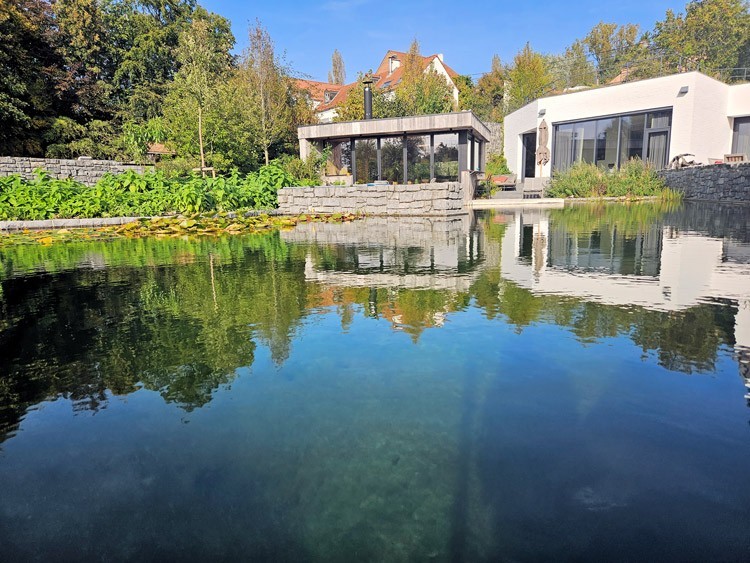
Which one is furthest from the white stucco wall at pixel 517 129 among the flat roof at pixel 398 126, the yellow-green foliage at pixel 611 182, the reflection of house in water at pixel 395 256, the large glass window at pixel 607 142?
the reflection of house in water at pixel 395 256

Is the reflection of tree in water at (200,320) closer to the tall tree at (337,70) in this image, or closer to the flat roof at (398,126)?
the flat roof at (398,126)

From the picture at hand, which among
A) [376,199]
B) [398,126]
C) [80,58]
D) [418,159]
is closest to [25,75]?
[80,58]

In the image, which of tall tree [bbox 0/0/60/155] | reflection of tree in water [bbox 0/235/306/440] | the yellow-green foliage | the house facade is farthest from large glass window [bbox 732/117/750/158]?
tall tree [bbox 0/0/60/155]

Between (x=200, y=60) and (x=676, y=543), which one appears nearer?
(x=676, y=543)

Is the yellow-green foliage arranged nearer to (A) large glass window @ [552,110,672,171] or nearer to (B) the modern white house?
(A) large glass window @ [552,110,672,171]

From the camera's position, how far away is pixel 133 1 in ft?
124

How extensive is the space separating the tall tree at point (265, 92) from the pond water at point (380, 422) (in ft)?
82.2

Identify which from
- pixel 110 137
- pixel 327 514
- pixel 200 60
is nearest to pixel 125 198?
pixel 200 60

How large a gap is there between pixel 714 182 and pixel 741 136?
10.8m

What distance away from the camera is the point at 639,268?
6.04m

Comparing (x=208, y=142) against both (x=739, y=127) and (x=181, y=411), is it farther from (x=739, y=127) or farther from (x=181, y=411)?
(x=739, y=127)

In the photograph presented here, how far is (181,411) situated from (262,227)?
10.8 metres

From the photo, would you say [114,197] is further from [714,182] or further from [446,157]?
[714,182]

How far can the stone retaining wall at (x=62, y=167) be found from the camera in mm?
16700
